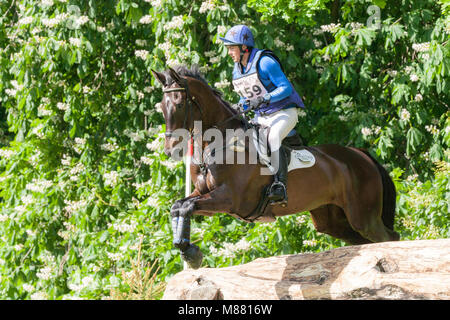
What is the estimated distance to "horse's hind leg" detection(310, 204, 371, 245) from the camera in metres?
7.88

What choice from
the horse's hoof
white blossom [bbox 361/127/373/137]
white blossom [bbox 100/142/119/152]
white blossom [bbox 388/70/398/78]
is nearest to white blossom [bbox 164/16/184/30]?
white blossom [bbox 100/142/119/152]

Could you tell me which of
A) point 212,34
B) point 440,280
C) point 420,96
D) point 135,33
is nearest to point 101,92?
point 135,33

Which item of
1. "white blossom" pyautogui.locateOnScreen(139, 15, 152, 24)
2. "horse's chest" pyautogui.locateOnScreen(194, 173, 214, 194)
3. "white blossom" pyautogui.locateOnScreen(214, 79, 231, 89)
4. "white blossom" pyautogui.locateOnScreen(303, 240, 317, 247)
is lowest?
"white blossom" pyautogui.locateOnScreen(303, 240, 317, 247)

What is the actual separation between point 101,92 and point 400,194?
484 cm

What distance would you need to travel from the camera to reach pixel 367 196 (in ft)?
25.9

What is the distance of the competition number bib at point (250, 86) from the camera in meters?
6.70

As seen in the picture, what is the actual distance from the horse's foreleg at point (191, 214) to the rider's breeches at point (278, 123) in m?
0.69

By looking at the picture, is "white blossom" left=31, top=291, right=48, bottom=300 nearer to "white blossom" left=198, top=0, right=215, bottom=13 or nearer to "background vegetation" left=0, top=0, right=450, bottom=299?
"background vegetation" left=0, top=0, right=450, bottom=299

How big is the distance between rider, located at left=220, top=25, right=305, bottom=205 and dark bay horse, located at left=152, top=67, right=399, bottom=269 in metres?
0.18

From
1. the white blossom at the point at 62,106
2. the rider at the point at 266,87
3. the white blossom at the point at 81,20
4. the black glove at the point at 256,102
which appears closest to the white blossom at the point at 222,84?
the white blossom at the point at 81,20

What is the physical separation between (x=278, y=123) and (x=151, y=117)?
4593 mm

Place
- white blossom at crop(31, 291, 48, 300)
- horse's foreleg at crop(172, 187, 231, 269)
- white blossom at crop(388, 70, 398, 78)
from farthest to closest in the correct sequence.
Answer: white blossom at crop(31, 291, 48, 300) → white blossom at crop(388, 70, 398, 78) → horse's foreleg at crop(172, 187, 231, 269)

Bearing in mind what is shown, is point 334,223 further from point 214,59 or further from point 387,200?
point 214,59

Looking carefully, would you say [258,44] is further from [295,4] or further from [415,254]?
[415,254]
